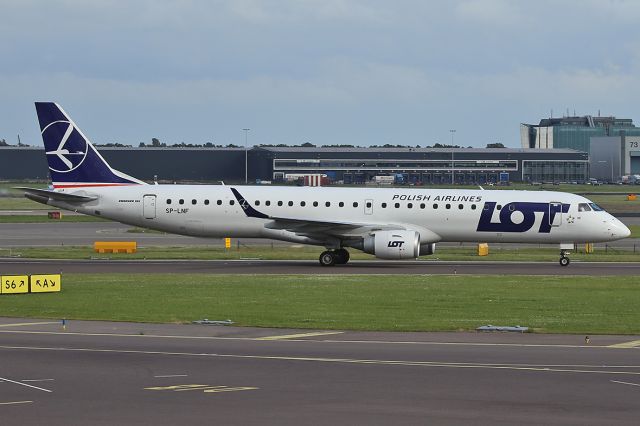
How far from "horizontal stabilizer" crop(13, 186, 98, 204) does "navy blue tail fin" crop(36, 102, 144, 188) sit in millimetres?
1137

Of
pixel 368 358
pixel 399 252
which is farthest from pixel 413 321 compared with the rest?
pixel 399 252

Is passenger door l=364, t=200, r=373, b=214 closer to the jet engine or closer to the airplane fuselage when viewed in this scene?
the airplane fuselage

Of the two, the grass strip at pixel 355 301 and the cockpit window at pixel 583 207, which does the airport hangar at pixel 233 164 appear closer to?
the cockpit window at pixel 583 207

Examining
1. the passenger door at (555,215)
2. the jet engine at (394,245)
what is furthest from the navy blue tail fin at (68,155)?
the passenger door at (555,215)

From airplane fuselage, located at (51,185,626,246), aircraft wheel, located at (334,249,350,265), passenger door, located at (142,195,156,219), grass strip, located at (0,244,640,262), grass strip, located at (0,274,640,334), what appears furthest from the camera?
grass strip, located at (0,244,640,262)

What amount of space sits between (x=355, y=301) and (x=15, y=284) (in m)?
12.0

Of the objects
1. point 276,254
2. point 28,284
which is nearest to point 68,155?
point 276,254

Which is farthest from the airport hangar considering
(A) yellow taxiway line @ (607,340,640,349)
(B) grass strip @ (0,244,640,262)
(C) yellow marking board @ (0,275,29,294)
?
(A) yellow taxiway line @ (607,340,640,349)

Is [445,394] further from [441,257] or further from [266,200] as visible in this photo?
[441,257]

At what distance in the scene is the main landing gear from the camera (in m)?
52.6

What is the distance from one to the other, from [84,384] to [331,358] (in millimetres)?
5972

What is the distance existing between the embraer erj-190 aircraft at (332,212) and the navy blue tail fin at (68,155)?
51mm

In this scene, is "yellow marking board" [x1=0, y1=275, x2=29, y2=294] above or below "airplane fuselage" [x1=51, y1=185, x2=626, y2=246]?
below

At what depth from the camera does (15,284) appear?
38.2 m
